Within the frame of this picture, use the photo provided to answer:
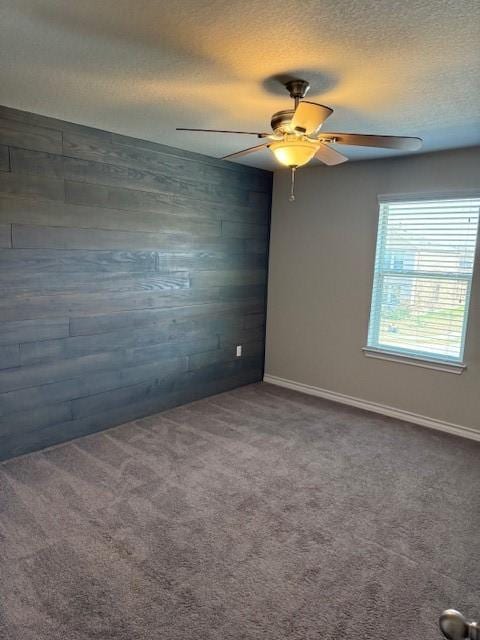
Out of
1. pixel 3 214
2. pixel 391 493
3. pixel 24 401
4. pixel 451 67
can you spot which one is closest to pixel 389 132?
pixel 451 67

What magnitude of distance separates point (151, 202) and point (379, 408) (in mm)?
2750

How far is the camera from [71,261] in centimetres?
317

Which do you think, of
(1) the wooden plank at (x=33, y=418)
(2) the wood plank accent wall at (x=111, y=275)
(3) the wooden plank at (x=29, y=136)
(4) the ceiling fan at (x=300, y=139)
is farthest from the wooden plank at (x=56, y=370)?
(4) the ceiling fan at (x=300, y=139)

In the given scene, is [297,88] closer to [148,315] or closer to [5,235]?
[5,235]

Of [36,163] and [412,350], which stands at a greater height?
→ [36,163]

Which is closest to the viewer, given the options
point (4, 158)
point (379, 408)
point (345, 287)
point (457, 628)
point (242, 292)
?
point (457, 628)

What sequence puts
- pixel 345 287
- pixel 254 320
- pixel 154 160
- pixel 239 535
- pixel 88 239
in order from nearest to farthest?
1. pixel 239 535
2. pixel 88 239
3. pixel 154 160
4. pixel 345 287
5. pixel 254 320

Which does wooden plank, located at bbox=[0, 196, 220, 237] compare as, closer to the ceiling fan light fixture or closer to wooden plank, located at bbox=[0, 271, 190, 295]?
wooden plank, located at bbox=[0, 271, 190, 295]

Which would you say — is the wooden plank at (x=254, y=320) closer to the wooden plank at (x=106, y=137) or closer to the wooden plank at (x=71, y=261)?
the wooden plank at (x=71, y=261)

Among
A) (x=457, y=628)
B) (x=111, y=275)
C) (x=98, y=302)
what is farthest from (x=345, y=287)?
(x=457, y=628)

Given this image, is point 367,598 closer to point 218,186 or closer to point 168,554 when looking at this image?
point 168,554

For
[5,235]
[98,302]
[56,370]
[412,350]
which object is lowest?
[56,370]

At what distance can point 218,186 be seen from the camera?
4168 mm

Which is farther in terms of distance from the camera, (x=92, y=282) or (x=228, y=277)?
(x=228, y=277)
